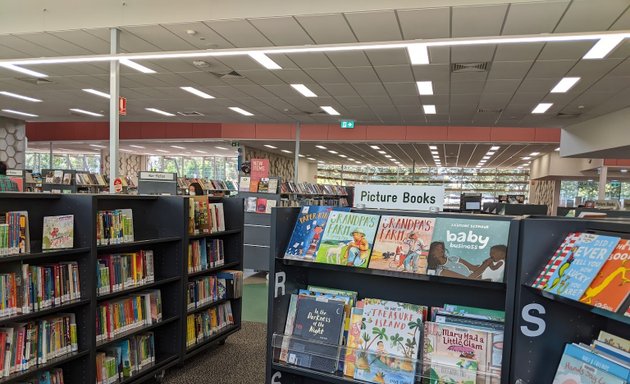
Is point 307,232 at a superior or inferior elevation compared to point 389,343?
superior

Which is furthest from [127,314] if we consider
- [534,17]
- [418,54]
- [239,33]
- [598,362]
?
[534,17]

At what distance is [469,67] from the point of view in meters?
6.12

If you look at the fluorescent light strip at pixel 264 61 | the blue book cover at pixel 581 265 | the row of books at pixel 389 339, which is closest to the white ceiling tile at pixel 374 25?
the fluorescent light strip at pixel 264 61

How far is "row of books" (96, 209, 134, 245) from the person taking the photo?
3122 millimetres

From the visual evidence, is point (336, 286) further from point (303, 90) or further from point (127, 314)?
point (303, 90)

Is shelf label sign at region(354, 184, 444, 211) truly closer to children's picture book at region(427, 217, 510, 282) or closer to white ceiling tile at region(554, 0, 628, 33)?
children's picture book at region(427, 217, 510, 282)

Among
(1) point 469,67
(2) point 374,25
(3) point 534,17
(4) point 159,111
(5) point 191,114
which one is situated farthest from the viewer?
(5) point 191,114

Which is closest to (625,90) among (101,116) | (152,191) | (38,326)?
(152,191)

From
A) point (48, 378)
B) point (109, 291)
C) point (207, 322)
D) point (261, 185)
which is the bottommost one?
point (207, 322)

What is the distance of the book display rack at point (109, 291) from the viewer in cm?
271

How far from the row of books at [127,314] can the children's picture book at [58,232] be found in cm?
59

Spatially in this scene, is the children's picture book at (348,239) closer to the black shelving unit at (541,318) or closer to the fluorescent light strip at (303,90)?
the black shelving unit at (541,318)

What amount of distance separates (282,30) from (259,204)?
11.6ft

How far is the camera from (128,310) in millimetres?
3404
